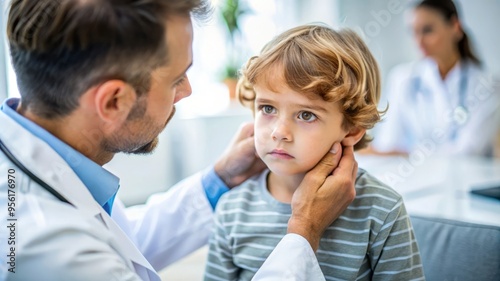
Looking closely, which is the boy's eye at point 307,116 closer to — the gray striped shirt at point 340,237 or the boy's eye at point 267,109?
the boy's eye at point 267,109

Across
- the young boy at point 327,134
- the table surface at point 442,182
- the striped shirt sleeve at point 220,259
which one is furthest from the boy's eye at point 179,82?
the table surface at point 442,182

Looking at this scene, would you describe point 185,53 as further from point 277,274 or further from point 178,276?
point 178,276

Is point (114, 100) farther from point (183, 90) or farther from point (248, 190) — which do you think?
point (248, 190)

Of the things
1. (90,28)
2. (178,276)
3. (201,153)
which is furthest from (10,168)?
(201,153)

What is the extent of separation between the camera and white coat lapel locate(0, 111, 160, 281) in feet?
2.92

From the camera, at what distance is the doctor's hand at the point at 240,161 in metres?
1.34

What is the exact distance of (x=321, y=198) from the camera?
1073mm

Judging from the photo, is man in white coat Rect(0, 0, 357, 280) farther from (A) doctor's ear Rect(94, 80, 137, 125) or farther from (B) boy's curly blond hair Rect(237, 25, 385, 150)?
(B) boy's curly blond hair Rect(237, 25, 385, 150)

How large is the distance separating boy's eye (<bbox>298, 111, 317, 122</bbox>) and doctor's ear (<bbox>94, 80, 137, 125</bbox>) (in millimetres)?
360

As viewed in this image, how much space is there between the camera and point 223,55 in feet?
13.4

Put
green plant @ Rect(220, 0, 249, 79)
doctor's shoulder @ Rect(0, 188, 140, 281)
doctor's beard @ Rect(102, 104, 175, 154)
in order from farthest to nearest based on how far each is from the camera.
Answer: green plant @ Rect(220, 0, 249, 79) → doctor's beard @ Rect(102, 104, 175, 154) → doctor's shoulder @ Rect(0, 188, 140, 281)

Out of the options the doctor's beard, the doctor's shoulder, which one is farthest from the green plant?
the doctor's shoulder

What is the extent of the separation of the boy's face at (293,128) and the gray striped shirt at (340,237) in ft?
0.45

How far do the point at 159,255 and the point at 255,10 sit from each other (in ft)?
10.1
